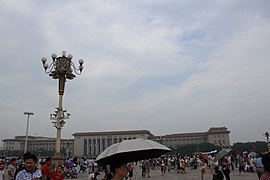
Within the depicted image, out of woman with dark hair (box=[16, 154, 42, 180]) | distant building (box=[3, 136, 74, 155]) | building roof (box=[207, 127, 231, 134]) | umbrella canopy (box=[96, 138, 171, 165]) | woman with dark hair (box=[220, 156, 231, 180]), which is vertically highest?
building roof (box=[207, 127, 231, 134])

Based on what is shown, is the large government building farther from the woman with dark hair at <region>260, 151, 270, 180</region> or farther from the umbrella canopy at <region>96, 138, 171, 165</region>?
the woman with dark hair at <region>260, 151, 270, 180</region>

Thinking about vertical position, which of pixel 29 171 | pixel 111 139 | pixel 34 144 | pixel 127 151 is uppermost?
pixel 111 139

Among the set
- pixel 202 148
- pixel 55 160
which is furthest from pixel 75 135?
pixel 55 160

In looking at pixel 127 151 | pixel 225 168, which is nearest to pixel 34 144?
pixel 225 168

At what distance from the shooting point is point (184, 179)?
56.7 ft

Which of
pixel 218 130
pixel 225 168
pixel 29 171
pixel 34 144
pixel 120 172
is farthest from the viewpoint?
pixel 34 144

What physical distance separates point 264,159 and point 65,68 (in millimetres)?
15776

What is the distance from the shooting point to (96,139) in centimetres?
11138

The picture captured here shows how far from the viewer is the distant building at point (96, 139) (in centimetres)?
10931

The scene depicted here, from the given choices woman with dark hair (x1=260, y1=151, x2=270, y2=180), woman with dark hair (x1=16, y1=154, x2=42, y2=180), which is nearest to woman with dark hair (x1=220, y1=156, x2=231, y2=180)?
woman with dark hair (x1=260, y1=151, x2=270, y2=180)

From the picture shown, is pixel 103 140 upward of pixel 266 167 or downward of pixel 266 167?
upward

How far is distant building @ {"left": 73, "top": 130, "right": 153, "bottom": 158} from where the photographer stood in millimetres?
109312

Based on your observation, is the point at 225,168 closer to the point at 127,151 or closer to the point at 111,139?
the point at 127,151

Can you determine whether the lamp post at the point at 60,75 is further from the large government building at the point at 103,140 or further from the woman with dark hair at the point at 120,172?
the large government building at the point at 103,140
